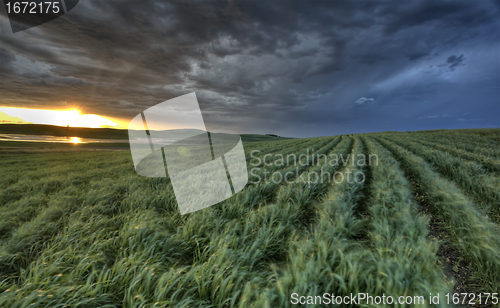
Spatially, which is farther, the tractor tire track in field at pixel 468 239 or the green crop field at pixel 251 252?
the tractor tire track in field at pixel 468 239

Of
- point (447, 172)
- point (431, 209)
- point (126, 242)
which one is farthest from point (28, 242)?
point (447, 172)

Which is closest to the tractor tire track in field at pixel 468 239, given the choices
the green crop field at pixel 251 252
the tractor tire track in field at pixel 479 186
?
the green crop field at pixel 251 252

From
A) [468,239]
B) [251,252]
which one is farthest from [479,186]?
[251,252]

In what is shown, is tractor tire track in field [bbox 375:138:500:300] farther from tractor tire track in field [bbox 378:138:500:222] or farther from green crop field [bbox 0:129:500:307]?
tractor tire track in field [bbox 378:138:500:222]

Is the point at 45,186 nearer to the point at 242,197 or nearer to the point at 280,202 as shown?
the point at 242,197

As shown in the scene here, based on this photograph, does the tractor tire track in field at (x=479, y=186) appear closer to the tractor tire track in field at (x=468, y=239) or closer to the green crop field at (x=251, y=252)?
the green crop field at (x=251, y=252)

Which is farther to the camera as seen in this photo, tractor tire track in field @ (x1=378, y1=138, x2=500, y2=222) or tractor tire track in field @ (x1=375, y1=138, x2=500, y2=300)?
tractor tire track in field @ (x1=378, y1=138, x2=500, y2=222)

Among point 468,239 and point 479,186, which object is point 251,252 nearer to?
point 468,239

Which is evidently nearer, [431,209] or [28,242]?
[28,242]

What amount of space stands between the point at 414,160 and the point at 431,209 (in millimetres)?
5596

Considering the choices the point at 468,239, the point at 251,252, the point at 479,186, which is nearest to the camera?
the point at 251,252

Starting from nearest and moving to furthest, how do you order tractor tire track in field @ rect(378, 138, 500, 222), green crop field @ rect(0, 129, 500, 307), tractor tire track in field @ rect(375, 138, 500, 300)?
green crop field @ rect(0, 129, 500, 307), tractor tire track in field @ rect(375, 138, 500, 300), tractor tire track in field @ rect(378, 138, 500, 222)

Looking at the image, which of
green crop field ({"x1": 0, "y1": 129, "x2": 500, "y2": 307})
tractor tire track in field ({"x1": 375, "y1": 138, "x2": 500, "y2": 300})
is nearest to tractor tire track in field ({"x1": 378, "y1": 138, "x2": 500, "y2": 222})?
green crop field ({"x1": 0, "y1": 129, "x2": 500, "y2": 307})

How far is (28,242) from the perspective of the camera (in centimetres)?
332
